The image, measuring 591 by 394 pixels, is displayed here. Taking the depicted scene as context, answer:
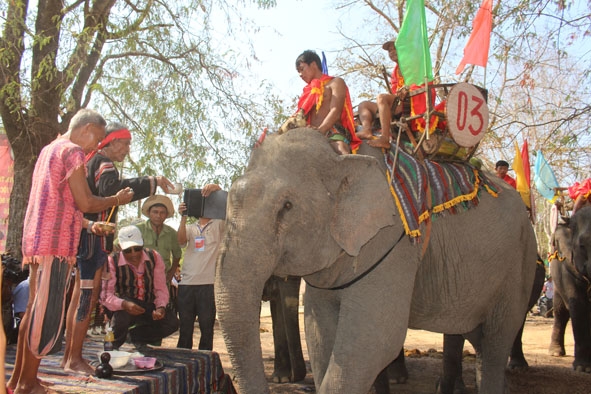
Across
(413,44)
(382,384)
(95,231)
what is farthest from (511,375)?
(95,231)

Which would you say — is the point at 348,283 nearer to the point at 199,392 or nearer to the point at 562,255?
the point at 199,392

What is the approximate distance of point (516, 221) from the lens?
530cm

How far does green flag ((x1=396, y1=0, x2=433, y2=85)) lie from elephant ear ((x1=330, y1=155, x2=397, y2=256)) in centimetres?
161

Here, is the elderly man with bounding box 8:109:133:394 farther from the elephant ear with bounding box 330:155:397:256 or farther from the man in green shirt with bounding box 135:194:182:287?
the man in green shirt with bounding box 135:194:182:287

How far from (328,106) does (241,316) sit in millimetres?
1987

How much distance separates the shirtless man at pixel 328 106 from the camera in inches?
174

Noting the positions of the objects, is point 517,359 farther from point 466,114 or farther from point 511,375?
point 466,114

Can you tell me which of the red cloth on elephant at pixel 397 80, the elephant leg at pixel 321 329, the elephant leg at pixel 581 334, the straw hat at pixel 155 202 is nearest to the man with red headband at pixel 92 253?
the elephant leg at pixel 321 329

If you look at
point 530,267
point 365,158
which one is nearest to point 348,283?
point 365,158

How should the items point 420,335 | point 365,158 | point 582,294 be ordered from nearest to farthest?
point 365,158, point 582,294, point 420,335

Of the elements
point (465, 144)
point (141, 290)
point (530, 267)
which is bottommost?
point (141, 290)

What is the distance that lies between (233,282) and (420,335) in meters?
10.00

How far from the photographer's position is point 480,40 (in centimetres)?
607

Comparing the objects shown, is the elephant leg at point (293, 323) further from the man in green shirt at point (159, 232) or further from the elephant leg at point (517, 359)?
the elephant leg at point (517, 359)
